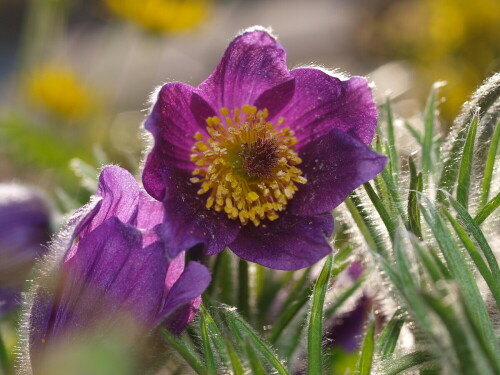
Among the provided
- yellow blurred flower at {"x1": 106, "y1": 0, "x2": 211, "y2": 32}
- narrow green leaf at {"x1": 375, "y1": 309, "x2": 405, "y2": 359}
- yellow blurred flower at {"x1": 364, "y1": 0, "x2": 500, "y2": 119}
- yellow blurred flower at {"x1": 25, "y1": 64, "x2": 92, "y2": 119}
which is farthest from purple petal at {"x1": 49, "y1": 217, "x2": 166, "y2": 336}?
yellow blurred flower at {"x1": 106, "y1": 0, "x2": 211, "y2": 32}

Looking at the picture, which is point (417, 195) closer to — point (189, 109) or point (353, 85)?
point (353, 85)

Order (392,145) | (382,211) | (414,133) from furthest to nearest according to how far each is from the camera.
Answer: (414,133) < (392,145) < (382,211)

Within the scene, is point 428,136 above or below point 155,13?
below

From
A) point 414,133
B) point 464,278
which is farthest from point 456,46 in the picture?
point 464,278

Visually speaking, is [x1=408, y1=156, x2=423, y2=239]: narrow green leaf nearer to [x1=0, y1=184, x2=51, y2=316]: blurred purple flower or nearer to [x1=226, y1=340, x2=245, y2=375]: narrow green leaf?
[x1=226, y1=340, x2=245, y2=375]: narrow green leaf

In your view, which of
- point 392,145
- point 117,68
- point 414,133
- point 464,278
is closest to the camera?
point 464,278

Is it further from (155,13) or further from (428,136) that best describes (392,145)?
(155,13)

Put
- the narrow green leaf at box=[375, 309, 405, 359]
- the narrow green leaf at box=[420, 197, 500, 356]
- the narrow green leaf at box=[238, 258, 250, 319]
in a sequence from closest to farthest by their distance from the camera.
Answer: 1. the narrow green leaf at box=[420, 197, 500, 356]
2. the narrow green leaf at box=[375, 309, 405, 359]
3. the narrow green leaf at box=[238, 258, 250, 319]
